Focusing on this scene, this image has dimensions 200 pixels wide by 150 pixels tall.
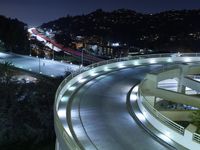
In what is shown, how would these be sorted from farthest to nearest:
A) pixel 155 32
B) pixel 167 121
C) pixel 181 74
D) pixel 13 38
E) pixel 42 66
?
pixel 155 32 → pixel 13 38 → pixel 42 66 → pixel 181 74 → pixel 167 121

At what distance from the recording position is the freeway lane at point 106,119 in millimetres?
14938

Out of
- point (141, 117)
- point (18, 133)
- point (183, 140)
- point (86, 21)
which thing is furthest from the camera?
point (86, 21)

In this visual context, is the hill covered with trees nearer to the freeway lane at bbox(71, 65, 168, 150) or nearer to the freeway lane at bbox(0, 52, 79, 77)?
the freeway lane at bbox(0, 52, 79, 77)

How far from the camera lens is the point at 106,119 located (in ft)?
59.6

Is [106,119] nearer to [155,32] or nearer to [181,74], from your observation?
[181,74]

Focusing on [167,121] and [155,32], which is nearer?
[167,121]

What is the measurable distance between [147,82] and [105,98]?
3.52m

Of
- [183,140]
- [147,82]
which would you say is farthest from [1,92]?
[183,140]

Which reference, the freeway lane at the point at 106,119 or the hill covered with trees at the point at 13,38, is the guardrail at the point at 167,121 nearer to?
the freeway lane at the point at 106,119

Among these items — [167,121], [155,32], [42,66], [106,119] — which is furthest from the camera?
[155,32]

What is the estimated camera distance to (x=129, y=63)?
33.8 m

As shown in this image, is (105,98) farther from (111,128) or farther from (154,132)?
(154,132)

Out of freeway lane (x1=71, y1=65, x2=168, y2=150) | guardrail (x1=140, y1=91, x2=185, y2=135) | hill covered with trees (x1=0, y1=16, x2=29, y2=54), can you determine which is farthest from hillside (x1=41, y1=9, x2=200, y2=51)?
guardrail (x1=140, y1=91, x2=185, y2=135)

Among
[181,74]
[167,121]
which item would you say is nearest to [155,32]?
[181,74]
